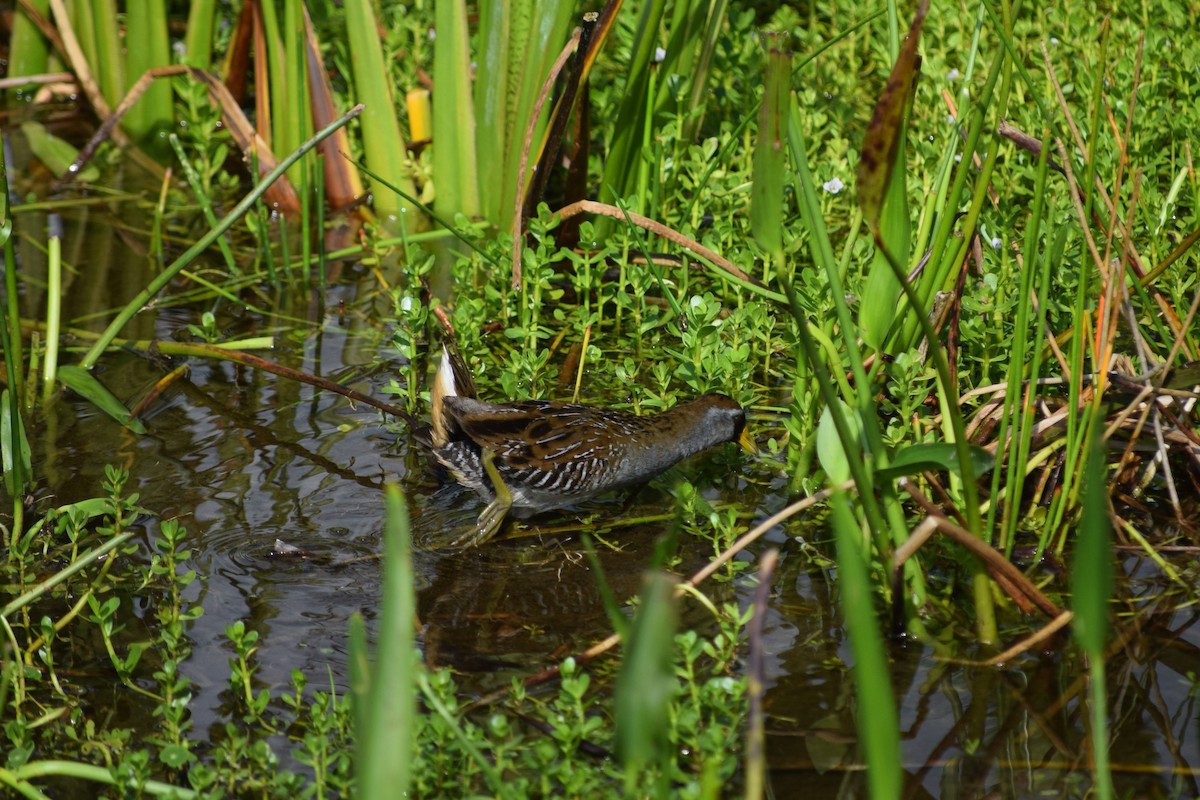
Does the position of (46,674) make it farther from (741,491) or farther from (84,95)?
(84,95)

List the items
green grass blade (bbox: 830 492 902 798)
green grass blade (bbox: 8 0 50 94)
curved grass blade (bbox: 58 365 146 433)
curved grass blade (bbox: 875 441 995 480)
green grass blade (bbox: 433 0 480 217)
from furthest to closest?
green grass blade (bbox: 8 0 50 94) < green grass blade (bbox: 433 0 480 217) < curved grass blade (bbox: 58 365 146 433) < curved grass blade (bbox: 875 441 995 480) < green grass blade (bbox: 830 492 902 798)

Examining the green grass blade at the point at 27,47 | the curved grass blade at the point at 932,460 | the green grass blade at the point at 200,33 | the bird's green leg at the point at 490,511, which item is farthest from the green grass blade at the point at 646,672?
the green grass blade at the point at 27,47

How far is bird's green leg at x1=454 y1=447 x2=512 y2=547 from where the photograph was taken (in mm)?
3379

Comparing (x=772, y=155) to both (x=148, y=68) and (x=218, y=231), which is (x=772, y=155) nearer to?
(x=218, y=231)

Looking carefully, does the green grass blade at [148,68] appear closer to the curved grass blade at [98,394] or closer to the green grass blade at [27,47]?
the green grass blade at [27,47]

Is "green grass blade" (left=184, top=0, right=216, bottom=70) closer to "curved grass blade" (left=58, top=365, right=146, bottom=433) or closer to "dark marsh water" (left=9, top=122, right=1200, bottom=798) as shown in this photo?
"dark marsh water" (left=9, top=122, right=1200, bottom=798)

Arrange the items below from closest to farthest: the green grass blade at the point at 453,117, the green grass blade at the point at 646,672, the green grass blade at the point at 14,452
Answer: the green grass blade at the point at 646,672, the green grass blade at the point at 14,452, the green grass blade at the point at 453,117

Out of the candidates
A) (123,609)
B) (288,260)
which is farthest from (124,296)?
(123,609)

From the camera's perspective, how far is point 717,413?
11.6ft

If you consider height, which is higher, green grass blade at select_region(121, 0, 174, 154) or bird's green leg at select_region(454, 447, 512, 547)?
green grass blade at select_region(121, 0, 174, 154)

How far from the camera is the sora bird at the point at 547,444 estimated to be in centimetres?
343

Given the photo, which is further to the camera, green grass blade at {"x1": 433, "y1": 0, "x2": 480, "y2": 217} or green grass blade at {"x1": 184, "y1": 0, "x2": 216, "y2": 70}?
green grass blade at {"x1": 184, "y1": 0, "x2": 216, "y2": 70}

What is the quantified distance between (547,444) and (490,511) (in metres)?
0.24

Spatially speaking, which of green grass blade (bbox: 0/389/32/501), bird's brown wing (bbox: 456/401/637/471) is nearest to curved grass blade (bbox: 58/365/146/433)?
green grass blade (bbox: 0/389/32/501)
